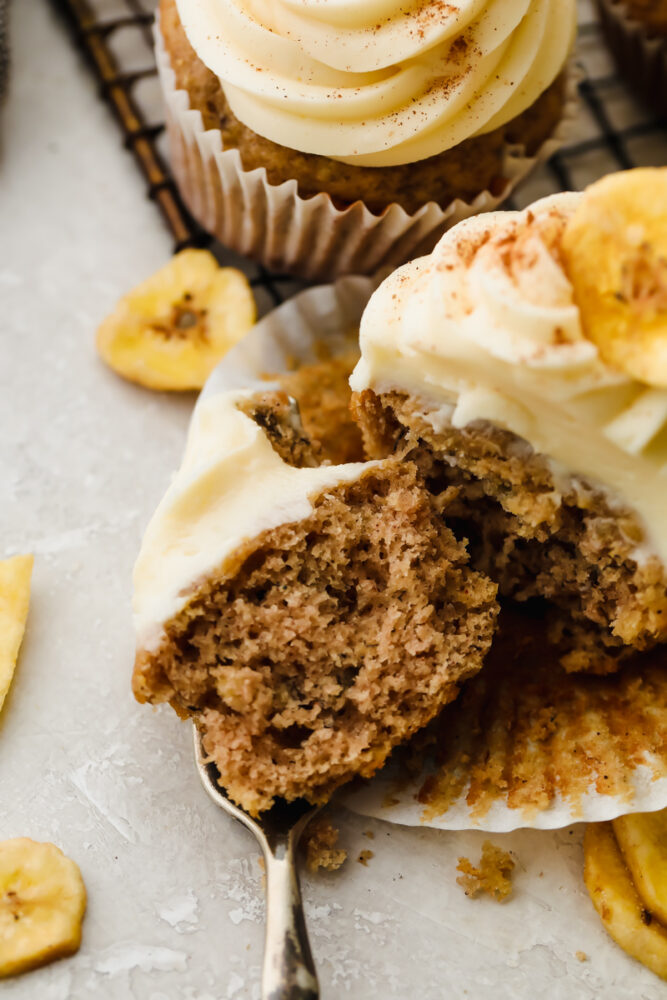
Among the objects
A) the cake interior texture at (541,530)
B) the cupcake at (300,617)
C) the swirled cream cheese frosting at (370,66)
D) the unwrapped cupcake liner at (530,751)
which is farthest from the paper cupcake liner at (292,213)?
the unwrapped cupcake liner at (530,751)

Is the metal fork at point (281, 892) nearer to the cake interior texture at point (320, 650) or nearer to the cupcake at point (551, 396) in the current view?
the cake interior texture at point (320, 650)

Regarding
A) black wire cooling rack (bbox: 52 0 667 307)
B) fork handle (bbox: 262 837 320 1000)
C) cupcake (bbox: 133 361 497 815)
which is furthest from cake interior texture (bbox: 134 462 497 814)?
black wire cooling rack (bbox: 52 0 667 307)

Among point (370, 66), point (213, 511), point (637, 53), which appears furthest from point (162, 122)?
point (213, 511)

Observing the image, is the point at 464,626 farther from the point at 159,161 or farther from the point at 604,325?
the point at 159,161

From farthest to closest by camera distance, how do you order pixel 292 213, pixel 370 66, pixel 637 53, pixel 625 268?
pixel 637 53, pixel 292 213, pixel 370 66, pixel 625 268

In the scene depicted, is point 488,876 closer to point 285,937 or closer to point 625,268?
point 285,937

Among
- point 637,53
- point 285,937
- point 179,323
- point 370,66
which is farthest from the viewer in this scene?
point 637,53

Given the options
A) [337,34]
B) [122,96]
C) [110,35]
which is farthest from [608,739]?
[110,35]
